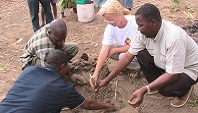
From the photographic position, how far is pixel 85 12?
5.46 metres

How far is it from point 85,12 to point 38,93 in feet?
11.0

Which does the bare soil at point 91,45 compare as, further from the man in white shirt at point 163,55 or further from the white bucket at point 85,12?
the man in white shirt at point 163,55

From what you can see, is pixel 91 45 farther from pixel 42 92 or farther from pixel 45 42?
pixel 42 92

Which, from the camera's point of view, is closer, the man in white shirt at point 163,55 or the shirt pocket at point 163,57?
the man in white shirt at point 163,55

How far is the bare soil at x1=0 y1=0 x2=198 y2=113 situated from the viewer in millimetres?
3398

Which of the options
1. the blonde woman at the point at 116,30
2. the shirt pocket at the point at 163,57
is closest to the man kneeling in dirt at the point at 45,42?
the blonde woman at the point at 116,30

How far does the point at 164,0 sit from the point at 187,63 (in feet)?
12.1

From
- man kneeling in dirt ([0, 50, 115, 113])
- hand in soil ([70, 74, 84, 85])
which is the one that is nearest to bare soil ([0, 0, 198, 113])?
hand in soil ([70, 74, 84, 85])

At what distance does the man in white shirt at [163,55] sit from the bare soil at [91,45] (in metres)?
0.38

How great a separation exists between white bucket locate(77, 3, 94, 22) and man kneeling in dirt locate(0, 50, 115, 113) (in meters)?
3.05

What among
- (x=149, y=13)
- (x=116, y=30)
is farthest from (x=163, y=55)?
(x=116, y=30)

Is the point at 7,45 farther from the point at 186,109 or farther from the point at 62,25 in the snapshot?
the point at 186,109

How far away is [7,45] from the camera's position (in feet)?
16.2

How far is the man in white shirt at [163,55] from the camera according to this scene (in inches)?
102
